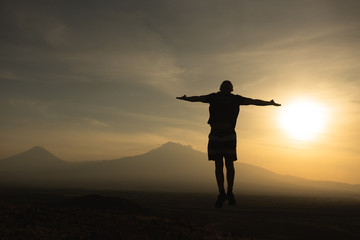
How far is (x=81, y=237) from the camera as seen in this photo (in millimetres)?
33906

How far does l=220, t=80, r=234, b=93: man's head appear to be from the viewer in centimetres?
718

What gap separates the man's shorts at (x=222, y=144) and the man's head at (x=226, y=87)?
2.95 feet

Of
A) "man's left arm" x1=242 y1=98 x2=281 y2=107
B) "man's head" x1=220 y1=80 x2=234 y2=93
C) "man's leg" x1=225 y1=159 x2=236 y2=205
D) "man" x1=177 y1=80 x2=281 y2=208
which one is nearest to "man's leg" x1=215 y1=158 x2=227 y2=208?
"man" x1=177 y1=80 x2=281 y2=208

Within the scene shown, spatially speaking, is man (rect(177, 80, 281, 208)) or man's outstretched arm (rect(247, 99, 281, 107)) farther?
man (rect(177, 80, 281, 208))

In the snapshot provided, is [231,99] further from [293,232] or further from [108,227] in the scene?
[293,232]

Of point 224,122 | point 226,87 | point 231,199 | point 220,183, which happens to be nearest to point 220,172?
point 220,183

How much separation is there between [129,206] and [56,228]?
57481mm

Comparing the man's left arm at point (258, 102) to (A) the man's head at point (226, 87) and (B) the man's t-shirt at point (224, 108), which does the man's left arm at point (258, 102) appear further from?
(A) the man's head at point (226, 87)

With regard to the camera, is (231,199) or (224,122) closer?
(231,199)

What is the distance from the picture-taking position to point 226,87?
7.18 metres

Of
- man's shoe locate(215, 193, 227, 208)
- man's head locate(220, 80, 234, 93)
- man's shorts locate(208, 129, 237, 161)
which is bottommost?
man's shoe locate(215, 193, 227, 208)

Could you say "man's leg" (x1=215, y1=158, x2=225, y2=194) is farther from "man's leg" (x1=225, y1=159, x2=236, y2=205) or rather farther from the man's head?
the man's head

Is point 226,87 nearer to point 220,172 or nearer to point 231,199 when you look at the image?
point 220,172

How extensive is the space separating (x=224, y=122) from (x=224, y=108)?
32cm
